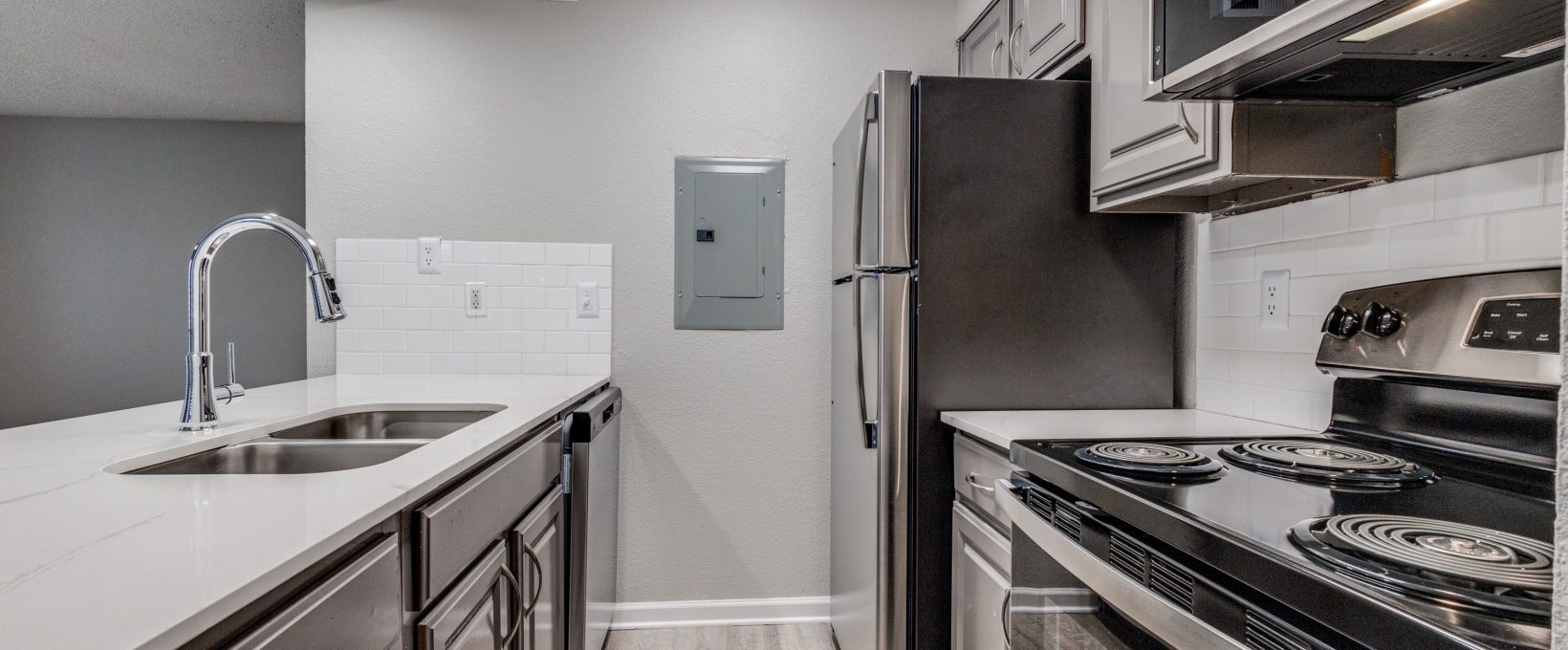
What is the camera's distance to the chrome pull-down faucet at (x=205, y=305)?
3.79 ft

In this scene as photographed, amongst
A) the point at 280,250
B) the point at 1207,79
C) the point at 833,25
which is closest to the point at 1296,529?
the point at 1207,79

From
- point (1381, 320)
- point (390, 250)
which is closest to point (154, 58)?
point (390, 250)

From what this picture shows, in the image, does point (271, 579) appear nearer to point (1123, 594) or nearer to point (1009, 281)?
point (1123, 594)

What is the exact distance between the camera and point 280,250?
3957 millimetres

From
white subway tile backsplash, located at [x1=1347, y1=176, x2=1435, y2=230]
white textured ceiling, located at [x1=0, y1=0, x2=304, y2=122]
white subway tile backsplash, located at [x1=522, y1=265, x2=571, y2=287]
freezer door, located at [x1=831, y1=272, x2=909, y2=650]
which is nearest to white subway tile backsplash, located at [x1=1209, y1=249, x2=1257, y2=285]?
white subway tile backsplash, located at [x1=1347, y1=176, x2=1435, y2=230]

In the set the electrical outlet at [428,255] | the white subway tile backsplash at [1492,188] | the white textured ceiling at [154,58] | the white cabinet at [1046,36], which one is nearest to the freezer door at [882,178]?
the white cabinet at [1046,36]

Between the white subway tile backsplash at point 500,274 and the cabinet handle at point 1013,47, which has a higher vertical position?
the cabinet handle at point 1013,47

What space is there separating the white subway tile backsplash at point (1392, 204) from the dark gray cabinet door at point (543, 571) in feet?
5.25

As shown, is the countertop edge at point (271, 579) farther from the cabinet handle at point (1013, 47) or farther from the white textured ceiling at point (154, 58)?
the white textured ceiling at point (154, 58)

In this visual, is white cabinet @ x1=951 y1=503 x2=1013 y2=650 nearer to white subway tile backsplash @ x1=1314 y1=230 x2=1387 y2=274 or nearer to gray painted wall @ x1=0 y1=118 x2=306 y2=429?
white subway tile backsplash @ x1=1314 y1=230 x2=1387 y2=274

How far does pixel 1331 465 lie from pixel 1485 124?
0.56 meters

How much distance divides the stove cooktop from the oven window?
1.96 feet

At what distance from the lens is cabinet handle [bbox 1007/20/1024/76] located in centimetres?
200

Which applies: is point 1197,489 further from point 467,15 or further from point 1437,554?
point 467,15
